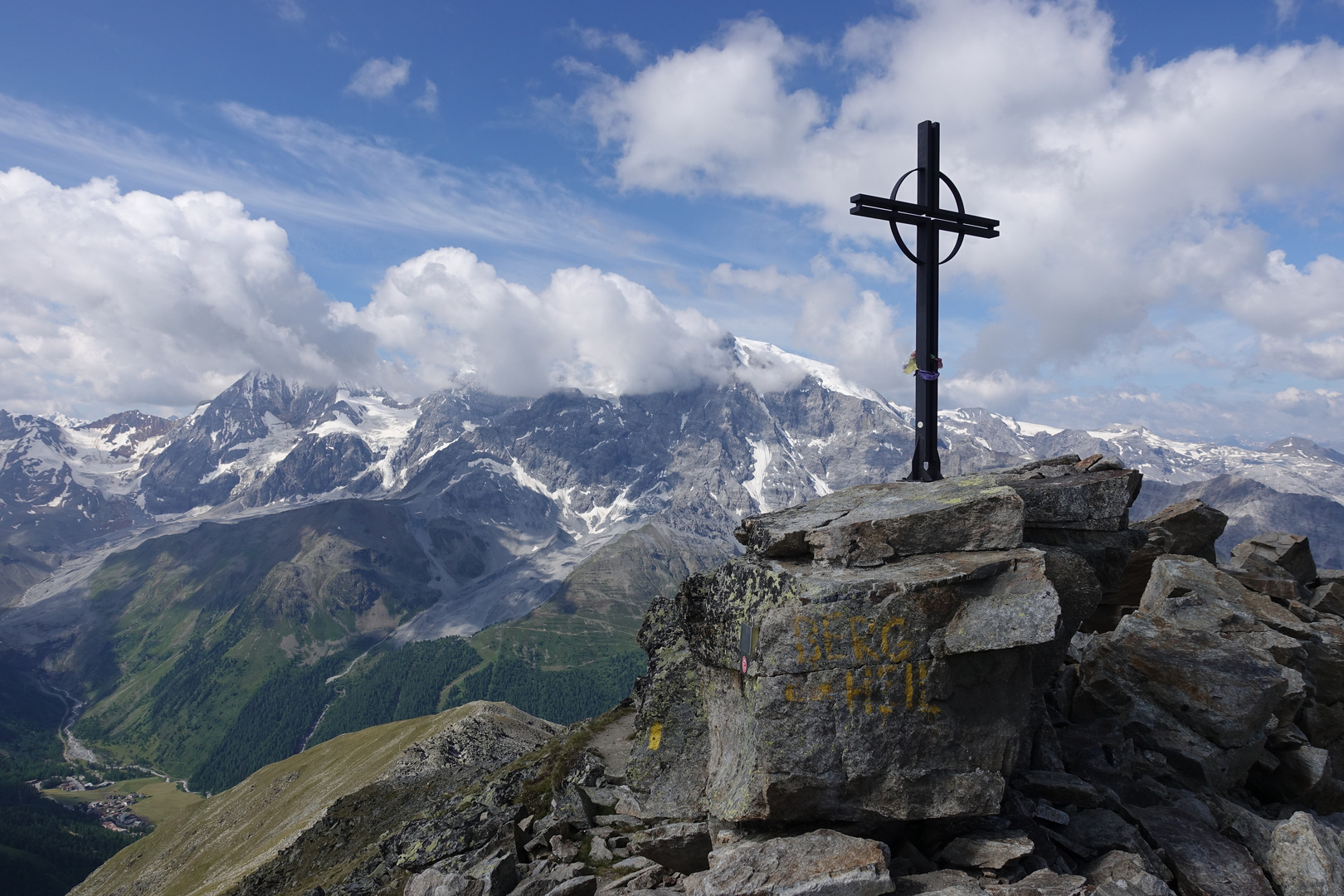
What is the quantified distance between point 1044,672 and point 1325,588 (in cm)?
1940

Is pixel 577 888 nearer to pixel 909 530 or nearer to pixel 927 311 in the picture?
pixel 909 530

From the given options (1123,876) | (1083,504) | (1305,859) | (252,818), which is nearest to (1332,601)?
(1083,504)

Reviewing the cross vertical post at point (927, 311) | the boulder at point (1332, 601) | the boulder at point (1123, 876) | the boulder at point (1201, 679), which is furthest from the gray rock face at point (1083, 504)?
the boulder at point (1332, 601)

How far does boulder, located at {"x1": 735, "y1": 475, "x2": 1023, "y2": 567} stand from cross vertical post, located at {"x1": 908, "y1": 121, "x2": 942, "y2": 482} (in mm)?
4313

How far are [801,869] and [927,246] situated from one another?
16148mm

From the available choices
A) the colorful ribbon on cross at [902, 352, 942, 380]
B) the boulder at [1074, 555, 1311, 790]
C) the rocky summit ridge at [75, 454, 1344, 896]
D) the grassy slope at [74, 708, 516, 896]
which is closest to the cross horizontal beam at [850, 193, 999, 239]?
the colorful ribbon on cross at [902, 352, 942, 380]

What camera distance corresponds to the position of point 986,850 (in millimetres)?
12070

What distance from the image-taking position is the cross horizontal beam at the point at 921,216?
19656mm

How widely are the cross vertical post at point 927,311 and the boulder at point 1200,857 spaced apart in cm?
906

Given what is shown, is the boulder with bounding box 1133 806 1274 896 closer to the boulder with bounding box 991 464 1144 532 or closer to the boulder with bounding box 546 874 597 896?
the boulder with bounding box 991 464 1144 532

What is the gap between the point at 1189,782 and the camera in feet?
53.5

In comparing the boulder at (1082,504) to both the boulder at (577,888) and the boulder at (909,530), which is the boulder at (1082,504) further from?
the boulder at (577,888)

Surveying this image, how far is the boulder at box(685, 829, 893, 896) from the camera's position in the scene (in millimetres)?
11031

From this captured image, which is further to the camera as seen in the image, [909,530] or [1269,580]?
[1269,580]
